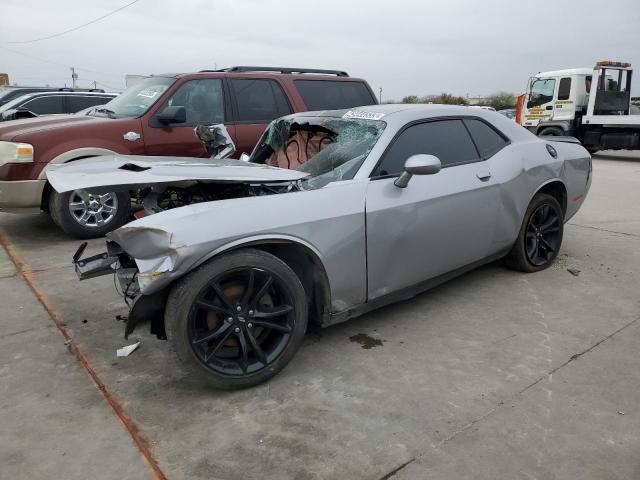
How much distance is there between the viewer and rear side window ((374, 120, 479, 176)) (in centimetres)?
333

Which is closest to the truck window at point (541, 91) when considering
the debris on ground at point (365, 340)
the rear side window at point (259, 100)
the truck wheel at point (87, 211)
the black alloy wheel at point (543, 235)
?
the rear side window at point (259, 100)

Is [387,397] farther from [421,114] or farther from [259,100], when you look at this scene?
[259,100]

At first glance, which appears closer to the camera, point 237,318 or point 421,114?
point 237,318

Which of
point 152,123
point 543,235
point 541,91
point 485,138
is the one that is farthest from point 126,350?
point 541,91

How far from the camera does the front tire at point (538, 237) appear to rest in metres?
4.36

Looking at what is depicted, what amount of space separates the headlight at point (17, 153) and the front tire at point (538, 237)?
4.83 m

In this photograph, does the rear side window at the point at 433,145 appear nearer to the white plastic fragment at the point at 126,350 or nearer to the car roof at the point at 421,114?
the car roof at the point at 421,114

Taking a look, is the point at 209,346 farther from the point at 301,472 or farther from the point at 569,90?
the point at 569,90

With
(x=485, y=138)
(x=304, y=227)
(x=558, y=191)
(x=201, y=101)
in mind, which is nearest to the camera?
(x=304, y=227)

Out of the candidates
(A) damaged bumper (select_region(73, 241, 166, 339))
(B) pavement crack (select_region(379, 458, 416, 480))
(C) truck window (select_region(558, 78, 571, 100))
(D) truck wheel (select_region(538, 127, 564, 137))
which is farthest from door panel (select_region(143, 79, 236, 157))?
(C) truck window (select_region(558, 78, 571, 100))

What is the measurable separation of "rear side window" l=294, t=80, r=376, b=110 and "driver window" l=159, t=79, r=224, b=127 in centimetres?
112

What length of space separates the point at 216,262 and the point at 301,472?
1.07 metres

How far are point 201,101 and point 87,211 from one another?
6.10ft

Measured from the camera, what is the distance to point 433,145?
11.9ft
